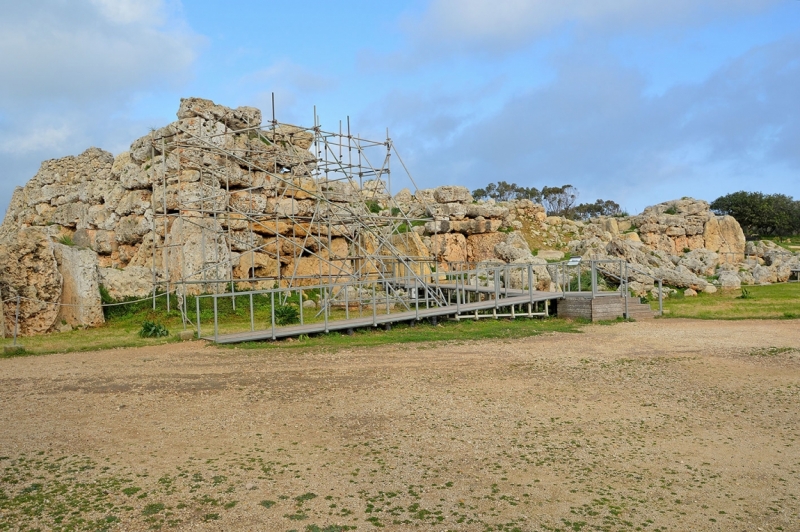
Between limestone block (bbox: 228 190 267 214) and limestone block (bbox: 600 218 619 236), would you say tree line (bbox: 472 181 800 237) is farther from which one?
limestone block (bbox: 228 190 267 214)

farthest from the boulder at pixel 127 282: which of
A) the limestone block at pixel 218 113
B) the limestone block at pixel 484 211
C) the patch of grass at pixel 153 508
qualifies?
the limestone block at pixel 484 211

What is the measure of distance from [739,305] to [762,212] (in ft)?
113

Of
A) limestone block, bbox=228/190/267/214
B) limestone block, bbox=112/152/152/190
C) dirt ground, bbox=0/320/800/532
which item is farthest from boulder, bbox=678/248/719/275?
limestone block, bbox=112/152/152/190

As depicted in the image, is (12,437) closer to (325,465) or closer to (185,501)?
(185,501)

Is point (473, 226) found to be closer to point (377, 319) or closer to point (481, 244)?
point (481, 244)

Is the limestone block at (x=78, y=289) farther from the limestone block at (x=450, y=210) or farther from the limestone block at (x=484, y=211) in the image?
the limestone block at (x=484, y=211)

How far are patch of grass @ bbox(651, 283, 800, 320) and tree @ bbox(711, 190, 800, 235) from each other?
2721 cm

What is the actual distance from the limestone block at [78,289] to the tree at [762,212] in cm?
4791

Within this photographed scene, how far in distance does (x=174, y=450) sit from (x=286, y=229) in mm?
14692

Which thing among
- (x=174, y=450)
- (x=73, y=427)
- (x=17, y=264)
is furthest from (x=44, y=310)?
(x=174, y=450)

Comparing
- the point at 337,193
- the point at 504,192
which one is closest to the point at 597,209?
the point at 504,192

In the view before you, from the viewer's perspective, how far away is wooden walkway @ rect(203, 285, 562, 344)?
45.0 feet

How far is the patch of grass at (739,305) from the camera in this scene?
58.7 feet

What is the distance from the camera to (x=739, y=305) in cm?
2036
